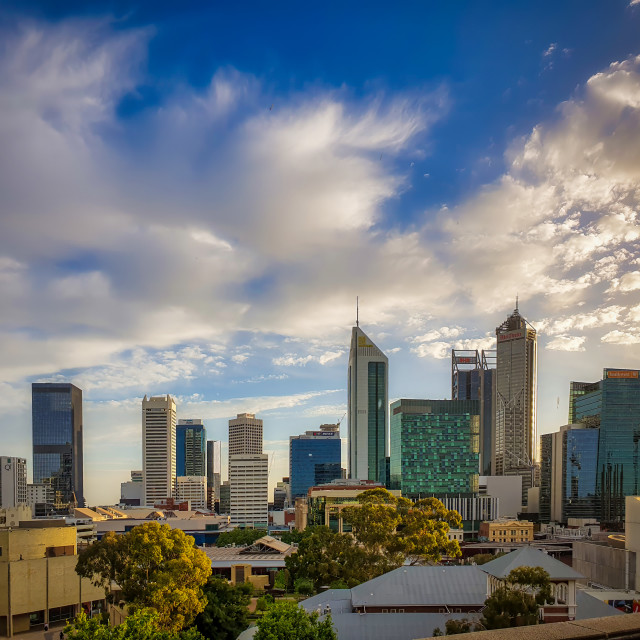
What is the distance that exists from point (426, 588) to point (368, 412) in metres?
155

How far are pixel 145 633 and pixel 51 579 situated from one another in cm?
2638

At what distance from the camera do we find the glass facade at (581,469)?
13362cm

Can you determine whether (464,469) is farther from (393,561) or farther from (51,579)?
(51,579)

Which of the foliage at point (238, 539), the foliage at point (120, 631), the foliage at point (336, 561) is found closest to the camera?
the foliage at point (120, 631)

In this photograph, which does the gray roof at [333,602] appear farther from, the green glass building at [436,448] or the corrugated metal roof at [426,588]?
the green glass building at [436,448]


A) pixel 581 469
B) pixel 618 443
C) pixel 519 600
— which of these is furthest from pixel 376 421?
pixel 519 600

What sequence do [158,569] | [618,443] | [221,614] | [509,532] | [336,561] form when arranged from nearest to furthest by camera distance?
1. [158,569]
2. [221,614]
3. [336,561]
4. [509,532]
5. [618,443]

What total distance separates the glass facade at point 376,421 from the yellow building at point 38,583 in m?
147

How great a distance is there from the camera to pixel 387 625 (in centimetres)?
2898

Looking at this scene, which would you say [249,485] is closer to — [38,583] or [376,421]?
[376,421]

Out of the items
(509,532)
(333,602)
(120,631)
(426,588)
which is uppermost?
(120,631)

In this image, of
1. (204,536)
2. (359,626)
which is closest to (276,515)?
(204,536)

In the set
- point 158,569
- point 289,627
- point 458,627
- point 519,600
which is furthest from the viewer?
point 158,569

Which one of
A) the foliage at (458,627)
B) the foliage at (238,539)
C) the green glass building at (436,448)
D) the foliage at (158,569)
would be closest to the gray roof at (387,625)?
the foliage at (458,627)
